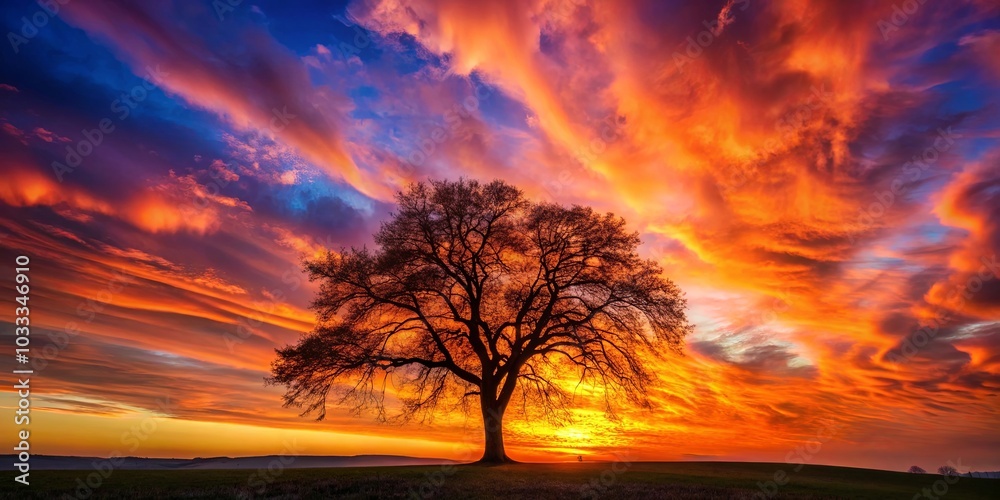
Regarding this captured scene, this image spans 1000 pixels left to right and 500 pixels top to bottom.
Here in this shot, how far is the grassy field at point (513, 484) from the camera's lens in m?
18.8

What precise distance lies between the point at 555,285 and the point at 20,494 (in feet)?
83.9

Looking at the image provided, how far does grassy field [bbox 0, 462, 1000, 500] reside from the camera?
61.8 feet

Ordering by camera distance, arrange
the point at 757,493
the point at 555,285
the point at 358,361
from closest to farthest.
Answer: the point at 757,493, the point at 358,361, the point at 555,285

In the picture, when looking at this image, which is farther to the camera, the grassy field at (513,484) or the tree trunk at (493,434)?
the tree trunk at (493,434)

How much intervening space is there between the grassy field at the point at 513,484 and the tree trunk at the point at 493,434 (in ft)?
6.22

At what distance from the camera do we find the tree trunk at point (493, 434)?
31.3 meters

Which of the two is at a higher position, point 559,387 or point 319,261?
point 319,261

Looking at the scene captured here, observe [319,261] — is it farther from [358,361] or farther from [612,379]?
[612,379]

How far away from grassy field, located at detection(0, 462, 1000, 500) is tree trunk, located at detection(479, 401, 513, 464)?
6.22 feet

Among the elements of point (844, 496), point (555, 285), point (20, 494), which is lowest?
point (844, 496)

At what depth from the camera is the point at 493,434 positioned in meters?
32.1

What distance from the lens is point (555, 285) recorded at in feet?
113

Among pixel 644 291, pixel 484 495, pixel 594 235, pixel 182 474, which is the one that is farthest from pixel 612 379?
pixel 182 474

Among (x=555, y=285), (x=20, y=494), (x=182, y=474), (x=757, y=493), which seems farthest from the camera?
(x=555, y=285)
